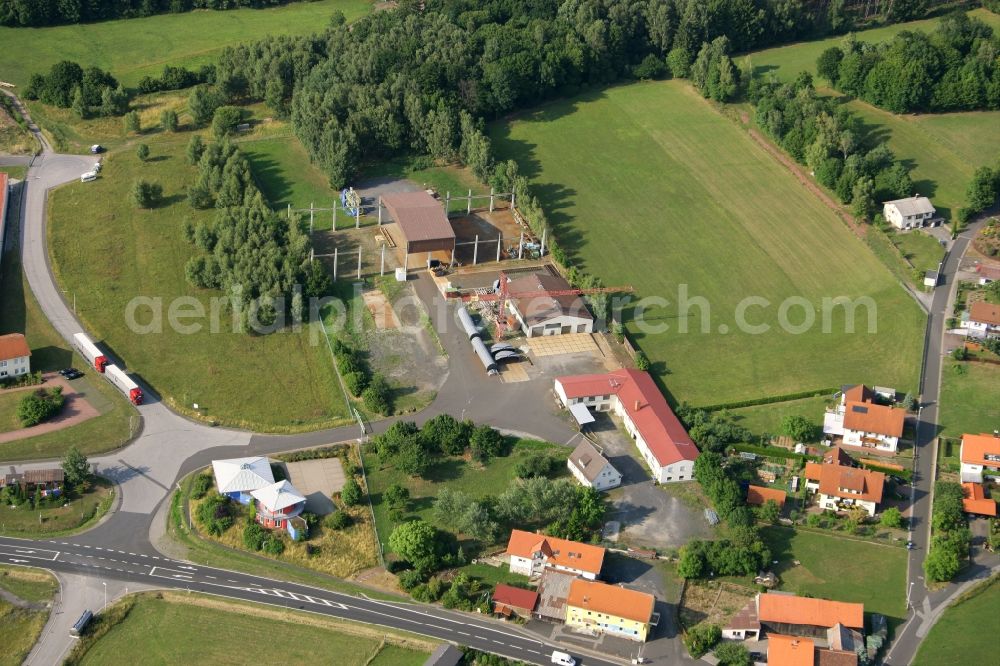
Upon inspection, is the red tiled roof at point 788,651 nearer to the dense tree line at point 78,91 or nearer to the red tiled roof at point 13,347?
the red tiled roof at point 13,347

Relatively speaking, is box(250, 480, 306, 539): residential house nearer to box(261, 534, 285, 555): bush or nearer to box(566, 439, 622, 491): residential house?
box(261, 534, 285, 555): bush

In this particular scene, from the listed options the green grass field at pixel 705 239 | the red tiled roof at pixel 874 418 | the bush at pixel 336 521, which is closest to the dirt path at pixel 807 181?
the green grass field at pixel 705 239

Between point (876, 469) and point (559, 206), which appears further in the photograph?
point (559, 206)

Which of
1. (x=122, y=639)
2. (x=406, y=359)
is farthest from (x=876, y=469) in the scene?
(x=122, y=639)

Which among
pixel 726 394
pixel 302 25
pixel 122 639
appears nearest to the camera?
pixel 122 639

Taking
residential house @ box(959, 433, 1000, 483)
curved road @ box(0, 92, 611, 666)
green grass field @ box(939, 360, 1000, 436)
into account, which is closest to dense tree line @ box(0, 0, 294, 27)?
curved road @ box(0, 92, 611, 666)

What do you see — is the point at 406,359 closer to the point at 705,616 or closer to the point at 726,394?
the point at 726,394

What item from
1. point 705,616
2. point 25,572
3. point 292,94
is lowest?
point 705,616
